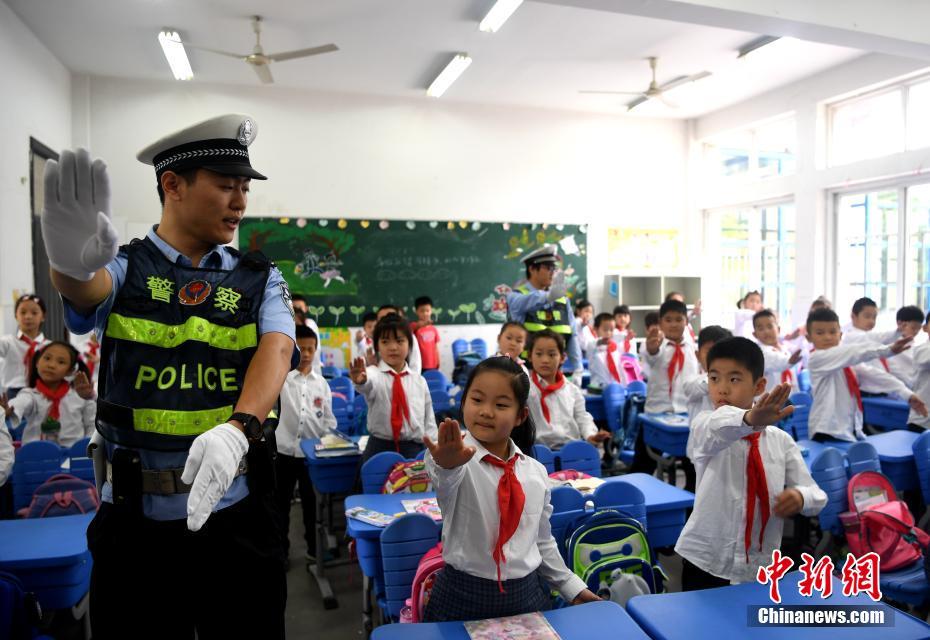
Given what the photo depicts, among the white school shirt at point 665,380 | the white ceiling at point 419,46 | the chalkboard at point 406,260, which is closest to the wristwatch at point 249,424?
the white school shirt at point 665,380

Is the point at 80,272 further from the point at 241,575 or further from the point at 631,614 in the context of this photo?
the point at 631,614

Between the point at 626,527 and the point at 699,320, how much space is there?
25.5 ft

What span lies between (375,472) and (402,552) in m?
0.75

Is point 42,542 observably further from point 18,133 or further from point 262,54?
point 262,54

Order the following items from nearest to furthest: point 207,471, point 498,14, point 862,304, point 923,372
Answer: point 207,471 < point 923,372 < point 498,14 < point 862,304

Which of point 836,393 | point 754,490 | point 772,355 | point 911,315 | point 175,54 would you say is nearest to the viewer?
point 754,490

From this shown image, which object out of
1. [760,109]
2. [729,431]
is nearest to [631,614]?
[729,431]

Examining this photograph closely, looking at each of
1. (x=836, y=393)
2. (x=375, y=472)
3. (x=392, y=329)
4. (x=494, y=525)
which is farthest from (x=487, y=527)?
(x=836, y=393)

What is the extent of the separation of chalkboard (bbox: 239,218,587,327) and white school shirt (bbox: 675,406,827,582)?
6362mm

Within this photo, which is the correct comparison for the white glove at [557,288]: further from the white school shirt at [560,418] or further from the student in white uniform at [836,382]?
the student in white uniform at [836,382]

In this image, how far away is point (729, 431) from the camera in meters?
1.95

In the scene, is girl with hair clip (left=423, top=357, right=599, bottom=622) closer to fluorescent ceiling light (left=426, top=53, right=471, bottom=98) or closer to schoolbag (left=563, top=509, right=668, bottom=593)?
schoolbag (left=563, top=509, right=668, bottom=593)

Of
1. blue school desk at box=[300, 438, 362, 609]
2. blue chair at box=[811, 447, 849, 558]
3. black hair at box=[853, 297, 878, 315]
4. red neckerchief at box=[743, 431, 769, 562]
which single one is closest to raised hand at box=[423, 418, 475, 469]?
red neckerchief at box=[743, 431, 769, 562]

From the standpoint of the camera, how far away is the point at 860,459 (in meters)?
2.80
